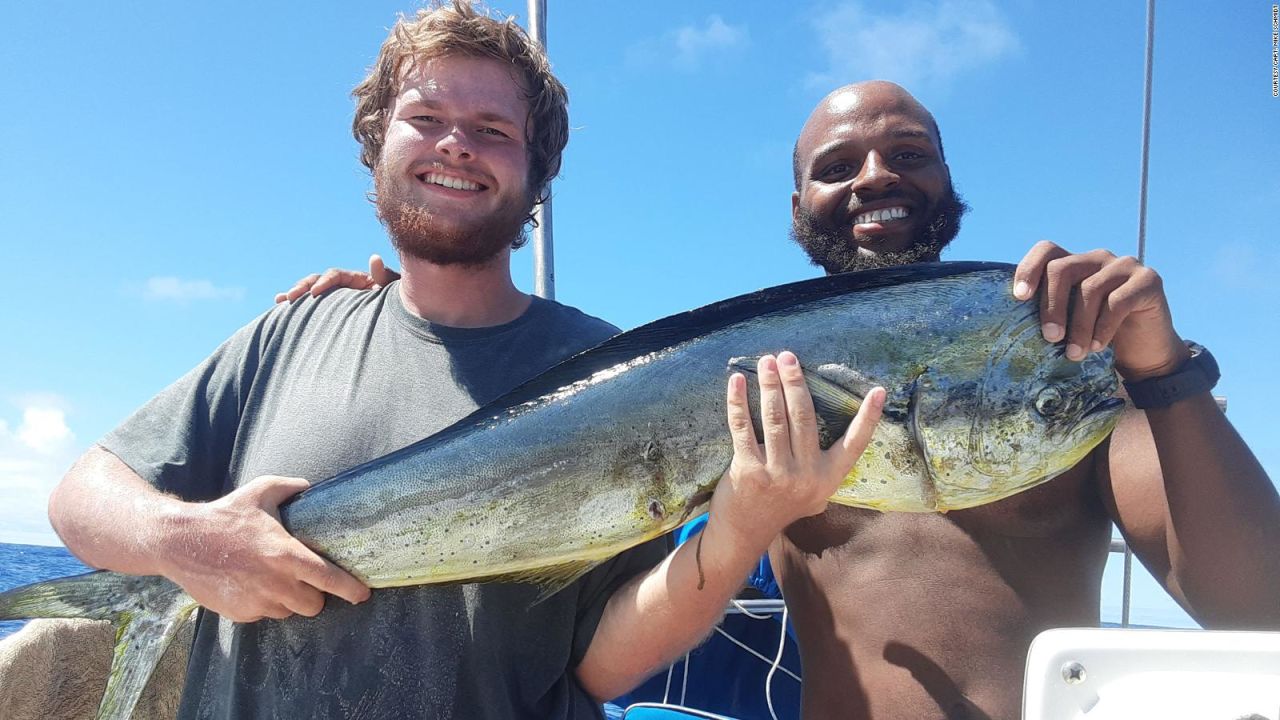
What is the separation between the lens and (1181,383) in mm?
1854

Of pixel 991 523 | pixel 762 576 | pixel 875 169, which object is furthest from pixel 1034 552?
pixel 762 576

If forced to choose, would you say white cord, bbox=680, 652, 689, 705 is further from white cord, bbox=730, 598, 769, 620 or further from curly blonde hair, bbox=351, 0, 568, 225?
curly blonde hair, bbox=351, 0, 568, 225

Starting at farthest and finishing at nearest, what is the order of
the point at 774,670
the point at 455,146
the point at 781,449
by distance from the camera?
the point at 774,670 < the point at 455,146 < the point at 781,449

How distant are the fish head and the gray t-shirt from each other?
808 mm

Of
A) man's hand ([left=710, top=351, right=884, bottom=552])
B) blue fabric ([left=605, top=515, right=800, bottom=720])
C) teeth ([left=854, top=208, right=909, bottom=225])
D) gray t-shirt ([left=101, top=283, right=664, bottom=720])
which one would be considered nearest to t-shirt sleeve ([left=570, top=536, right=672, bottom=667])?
gray t-shirt ([left=101, top=283, right=664, bottom=720])

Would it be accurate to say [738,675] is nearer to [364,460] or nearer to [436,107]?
[364,460]

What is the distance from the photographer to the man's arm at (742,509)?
1.65 meters

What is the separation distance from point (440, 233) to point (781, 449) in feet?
3.76

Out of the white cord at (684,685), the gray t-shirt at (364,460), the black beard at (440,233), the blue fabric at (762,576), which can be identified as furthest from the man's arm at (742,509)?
the white cord at (684,685)

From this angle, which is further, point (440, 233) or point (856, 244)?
point (856, 244)

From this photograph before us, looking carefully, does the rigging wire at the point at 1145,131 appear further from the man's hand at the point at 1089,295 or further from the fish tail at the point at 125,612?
the fish tail at the point at 125,612

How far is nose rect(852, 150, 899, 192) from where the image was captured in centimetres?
279

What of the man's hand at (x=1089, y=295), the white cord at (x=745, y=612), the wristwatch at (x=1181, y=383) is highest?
the man's hand at (x=1089, y=295)

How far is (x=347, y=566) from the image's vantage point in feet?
5.95
